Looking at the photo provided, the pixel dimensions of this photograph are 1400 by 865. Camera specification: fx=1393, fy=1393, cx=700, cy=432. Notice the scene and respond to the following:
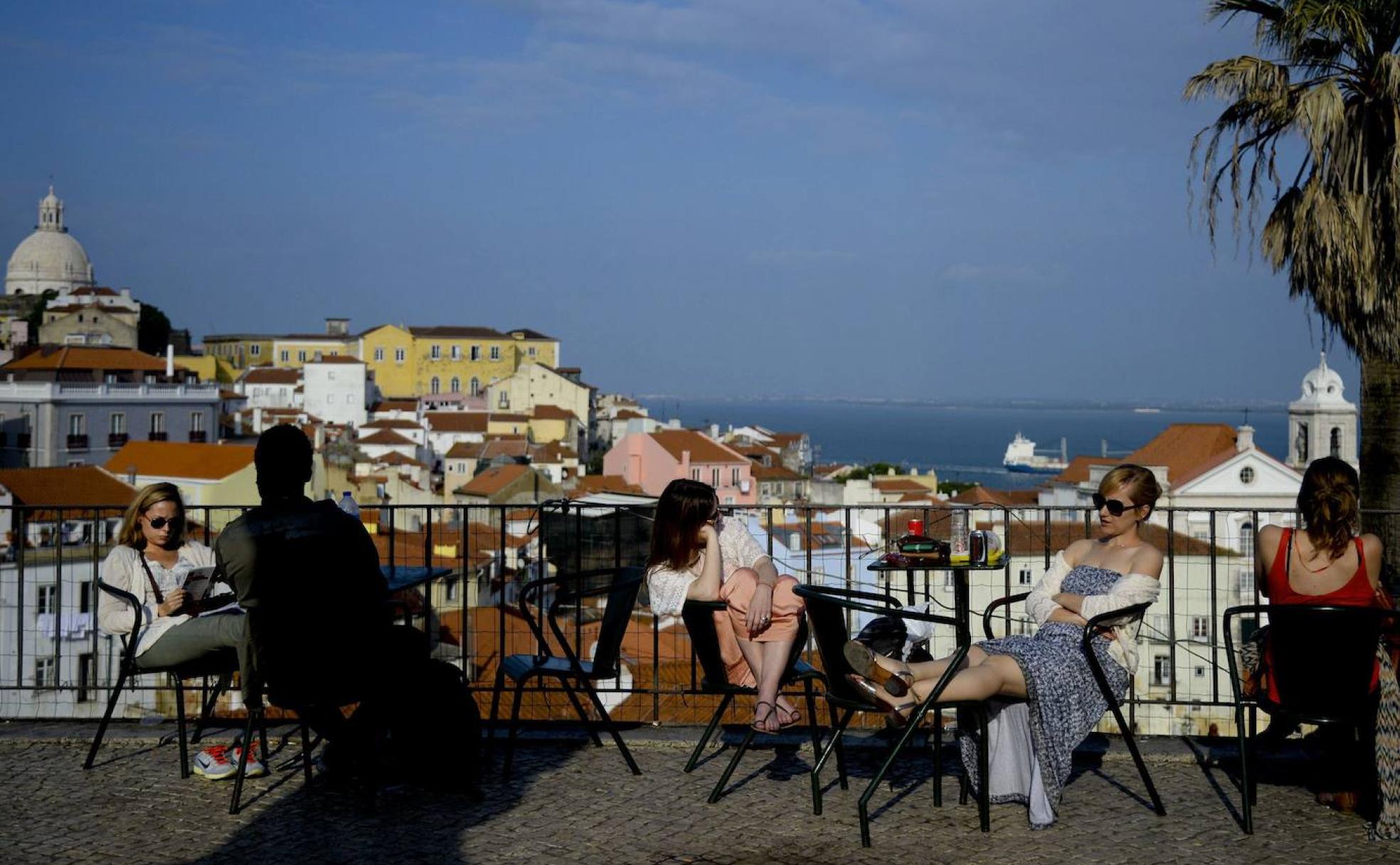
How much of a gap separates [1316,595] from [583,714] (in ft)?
9.58

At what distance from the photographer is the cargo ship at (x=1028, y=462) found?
6673 inches

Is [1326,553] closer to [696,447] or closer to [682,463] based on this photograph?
[682,463]

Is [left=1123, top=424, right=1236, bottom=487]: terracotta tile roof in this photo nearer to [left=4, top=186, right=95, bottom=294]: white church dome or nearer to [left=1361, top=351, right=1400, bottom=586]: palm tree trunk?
[left=1361, top=351, right=1400, bottom=586]: palm tree trunk

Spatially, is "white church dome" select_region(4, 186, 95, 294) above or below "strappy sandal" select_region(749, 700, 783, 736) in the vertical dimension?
above

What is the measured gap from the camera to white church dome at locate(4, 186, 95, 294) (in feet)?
433

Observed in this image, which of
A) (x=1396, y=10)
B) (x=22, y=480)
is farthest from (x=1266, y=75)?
(x=22, y=480)

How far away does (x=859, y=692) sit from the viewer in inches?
197

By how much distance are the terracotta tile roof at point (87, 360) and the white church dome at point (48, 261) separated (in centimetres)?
5289

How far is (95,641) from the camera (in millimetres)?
6594

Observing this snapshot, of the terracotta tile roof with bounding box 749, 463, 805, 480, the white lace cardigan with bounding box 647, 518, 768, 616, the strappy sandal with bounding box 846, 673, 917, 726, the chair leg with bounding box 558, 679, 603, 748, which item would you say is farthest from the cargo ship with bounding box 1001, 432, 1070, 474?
the strappy sandal with bounding box 846, 673, 917, 726

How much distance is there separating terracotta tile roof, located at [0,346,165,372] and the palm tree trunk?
250 feet

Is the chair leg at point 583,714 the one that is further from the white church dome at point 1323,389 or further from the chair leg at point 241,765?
the white church dome at point 1323,389

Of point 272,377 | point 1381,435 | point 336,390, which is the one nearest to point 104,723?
point 1381,435

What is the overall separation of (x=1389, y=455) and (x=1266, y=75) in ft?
9.67
